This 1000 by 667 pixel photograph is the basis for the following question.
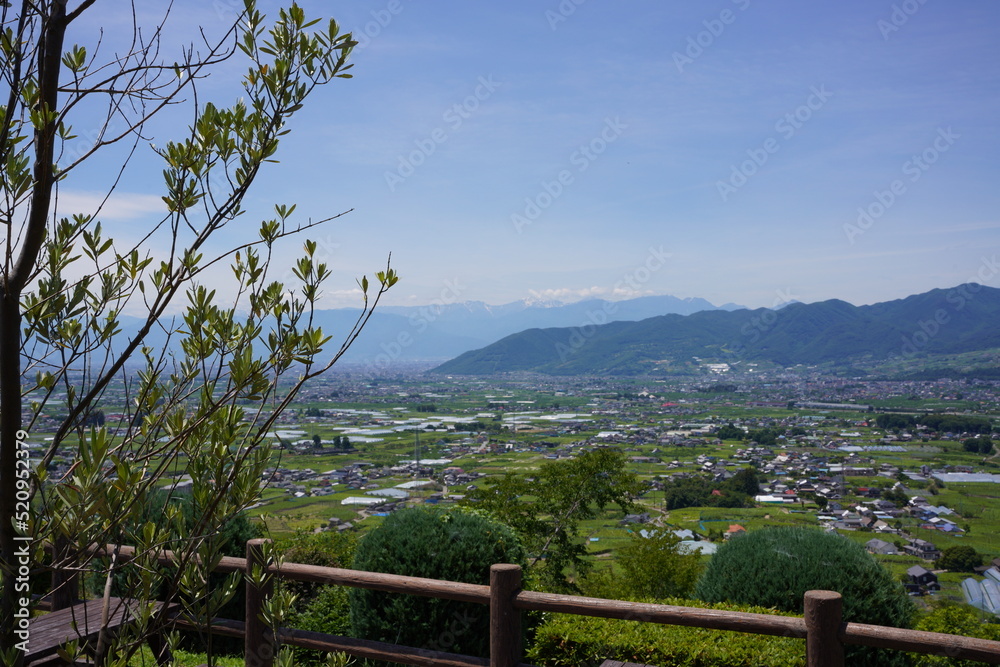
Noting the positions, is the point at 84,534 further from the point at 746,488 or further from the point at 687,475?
the point at 687,475

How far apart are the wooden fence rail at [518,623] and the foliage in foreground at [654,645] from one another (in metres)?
1.15

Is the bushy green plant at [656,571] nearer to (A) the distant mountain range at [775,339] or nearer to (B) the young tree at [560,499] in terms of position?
(B) the young tree at [560,499]

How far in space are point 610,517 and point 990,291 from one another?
359 ft

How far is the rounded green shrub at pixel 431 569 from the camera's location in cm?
448

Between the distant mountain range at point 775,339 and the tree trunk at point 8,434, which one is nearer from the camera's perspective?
the tree trunk at point 8,434

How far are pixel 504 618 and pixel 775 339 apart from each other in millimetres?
108745

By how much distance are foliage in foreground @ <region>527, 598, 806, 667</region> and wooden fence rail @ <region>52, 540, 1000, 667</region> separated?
3.77 feet

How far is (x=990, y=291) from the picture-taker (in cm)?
10150

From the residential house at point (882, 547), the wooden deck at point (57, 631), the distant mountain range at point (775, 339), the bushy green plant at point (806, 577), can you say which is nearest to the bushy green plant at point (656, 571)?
the bushy green plant at point (806, 577)

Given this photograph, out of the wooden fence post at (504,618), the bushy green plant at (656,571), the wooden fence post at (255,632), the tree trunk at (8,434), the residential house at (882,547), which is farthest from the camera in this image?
the residential house at (882,547)

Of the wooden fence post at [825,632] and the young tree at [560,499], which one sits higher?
the wooden fence post at [825,632]

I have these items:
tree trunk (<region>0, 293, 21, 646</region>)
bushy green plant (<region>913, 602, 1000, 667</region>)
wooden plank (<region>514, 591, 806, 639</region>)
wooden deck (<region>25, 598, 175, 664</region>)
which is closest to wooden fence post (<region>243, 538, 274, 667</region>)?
wooden deck (<region>25, 598, 175, 664</region>)

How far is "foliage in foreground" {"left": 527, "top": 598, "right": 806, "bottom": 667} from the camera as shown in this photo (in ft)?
13.7

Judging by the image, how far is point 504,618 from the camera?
11.5 feet
